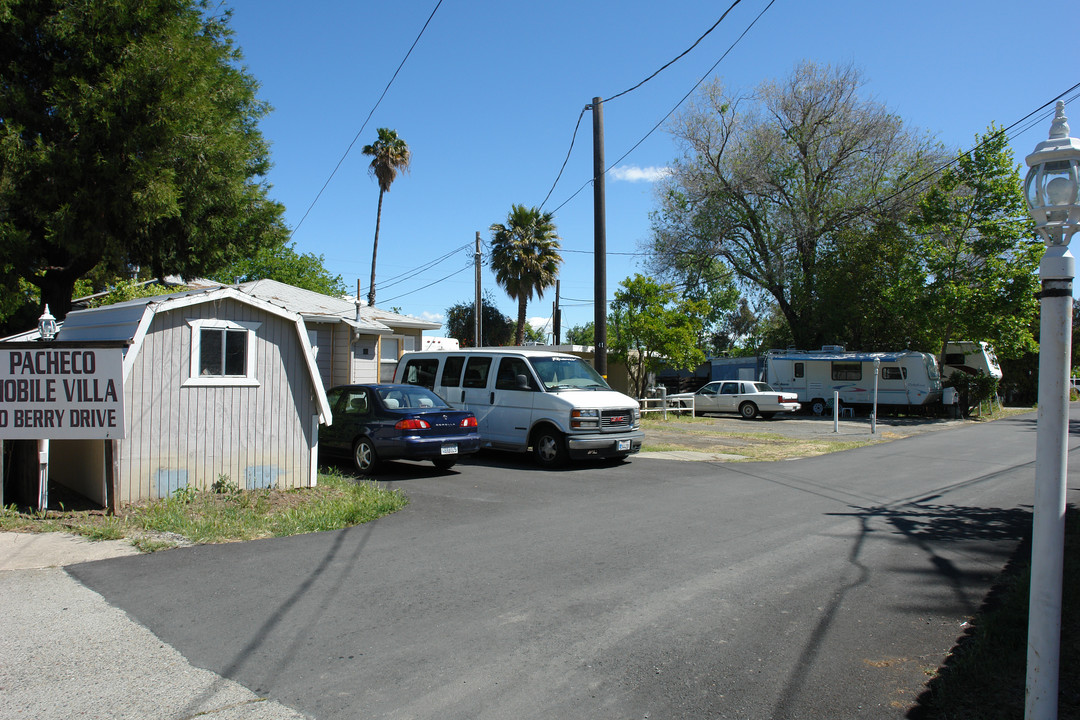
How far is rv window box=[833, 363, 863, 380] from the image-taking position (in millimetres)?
30045

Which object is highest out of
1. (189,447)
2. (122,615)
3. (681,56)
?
(681,56)

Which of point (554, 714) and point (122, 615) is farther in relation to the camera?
point (122, 615)

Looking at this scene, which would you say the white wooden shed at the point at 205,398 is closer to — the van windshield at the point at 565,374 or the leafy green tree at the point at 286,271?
the van windshield at the point at 565,374

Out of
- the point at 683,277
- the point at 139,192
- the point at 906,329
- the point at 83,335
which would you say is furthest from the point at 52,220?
the point at 906,329

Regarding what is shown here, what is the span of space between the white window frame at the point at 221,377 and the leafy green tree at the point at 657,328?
59.1 ft

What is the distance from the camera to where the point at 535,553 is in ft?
23.0

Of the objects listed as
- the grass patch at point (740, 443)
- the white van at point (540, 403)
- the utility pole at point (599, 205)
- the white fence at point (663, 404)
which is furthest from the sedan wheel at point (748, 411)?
the white van at point (540, 403)

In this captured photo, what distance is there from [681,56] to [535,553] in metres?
11.2

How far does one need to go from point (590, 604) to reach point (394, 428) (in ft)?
21.7

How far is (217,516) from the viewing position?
818 centimetres

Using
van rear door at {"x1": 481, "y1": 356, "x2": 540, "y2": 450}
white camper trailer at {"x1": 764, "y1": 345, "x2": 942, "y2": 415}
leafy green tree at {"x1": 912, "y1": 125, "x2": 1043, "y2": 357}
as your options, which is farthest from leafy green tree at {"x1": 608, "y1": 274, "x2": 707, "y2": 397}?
van rear door at {"x1": 481, "y1": 356, "x2": 540, "y2": 450}

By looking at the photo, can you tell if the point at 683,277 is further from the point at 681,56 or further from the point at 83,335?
the point at 83,335

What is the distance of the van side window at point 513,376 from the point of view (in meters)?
13.6

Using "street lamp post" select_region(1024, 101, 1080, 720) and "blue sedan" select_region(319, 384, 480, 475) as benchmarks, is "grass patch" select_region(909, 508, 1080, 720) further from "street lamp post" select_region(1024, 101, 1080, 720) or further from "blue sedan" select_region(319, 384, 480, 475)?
"blue sedan" select_region(319, 384, 480, 475)
